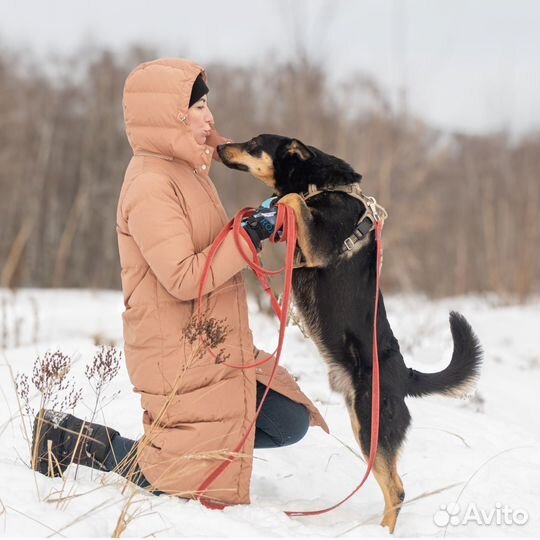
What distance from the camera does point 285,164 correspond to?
119 inches

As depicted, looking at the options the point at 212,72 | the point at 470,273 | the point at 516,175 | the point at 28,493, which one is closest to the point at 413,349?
the point at 28,493

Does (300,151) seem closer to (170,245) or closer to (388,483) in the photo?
(170,245)

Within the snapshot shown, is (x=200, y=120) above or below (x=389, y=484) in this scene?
above

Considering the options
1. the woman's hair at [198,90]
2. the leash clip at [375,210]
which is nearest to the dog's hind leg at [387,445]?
the leash clip at [375,210]

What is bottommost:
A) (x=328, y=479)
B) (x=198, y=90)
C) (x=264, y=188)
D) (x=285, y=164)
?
(x=328, y=479)

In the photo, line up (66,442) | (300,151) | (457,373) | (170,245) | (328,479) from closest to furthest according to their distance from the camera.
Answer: (170,245) → (66,442) → (457,373) → (300,151) → (328,479)

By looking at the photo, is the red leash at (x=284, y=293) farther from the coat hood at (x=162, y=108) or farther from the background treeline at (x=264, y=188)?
the background treeline at (x=264, y=188)

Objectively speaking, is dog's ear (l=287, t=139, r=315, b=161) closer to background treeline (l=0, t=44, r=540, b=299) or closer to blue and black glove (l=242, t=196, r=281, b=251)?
blue and black glove (l=242, t=196, r=281, b=251)

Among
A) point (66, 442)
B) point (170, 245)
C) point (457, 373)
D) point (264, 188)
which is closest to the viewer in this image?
point (170, 245)

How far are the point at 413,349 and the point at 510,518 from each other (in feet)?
11.3

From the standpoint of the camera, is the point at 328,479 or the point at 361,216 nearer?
the point at 361,216

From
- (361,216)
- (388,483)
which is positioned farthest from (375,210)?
(388,483)

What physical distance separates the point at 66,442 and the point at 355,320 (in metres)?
1.28

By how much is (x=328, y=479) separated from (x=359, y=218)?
1.39m
